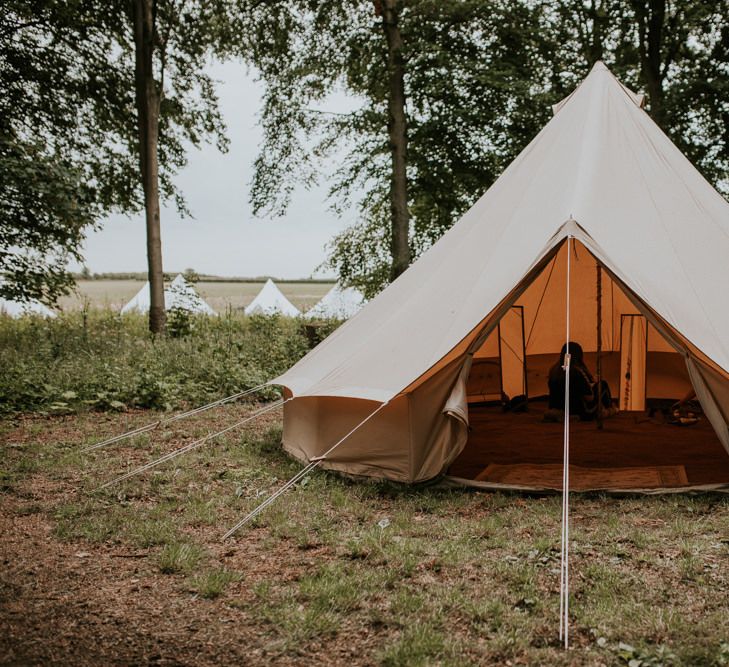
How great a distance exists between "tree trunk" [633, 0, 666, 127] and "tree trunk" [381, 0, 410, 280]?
173 inches

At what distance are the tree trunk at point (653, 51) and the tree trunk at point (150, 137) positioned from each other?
8418 millimetres

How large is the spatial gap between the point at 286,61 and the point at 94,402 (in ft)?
26.0

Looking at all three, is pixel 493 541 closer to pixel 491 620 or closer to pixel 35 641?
pixel 491 620

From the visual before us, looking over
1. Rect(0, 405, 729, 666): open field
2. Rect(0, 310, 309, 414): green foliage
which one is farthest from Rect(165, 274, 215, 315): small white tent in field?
Rect(0, 405, 729, 666): open field

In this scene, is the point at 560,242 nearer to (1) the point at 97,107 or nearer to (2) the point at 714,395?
(2) the point at 714,395

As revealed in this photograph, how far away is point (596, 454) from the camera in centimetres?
577

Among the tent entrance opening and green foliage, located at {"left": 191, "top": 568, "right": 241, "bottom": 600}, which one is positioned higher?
the tent entrance opening

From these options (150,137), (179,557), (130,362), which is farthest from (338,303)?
(179,557)

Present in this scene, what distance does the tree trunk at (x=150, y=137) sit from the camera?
1159 cm

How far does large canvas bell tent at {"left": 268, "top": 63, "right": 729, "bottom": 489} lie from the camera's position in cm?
452

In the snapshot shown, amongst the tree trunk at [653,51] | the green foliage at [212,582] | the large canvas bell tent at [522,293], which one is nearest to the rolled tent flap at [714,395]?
the large canvas bell tent at [522,293]

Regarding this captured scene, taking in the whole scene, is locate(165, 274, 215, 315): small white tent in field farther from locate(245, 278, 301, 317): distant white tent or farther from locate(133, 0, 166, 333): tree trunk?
locate(245, 278, 301, 317): distant white tent

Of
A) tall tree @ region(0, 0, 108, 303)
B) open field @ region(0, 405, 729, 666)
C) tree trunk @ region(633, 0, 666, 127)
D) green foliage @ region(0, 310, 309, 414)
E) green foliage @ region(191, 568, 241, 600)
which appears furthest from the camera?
tree trunk @ region(633, 0, 666, 127)

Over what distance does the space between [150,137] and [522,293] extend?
27.8 feet
